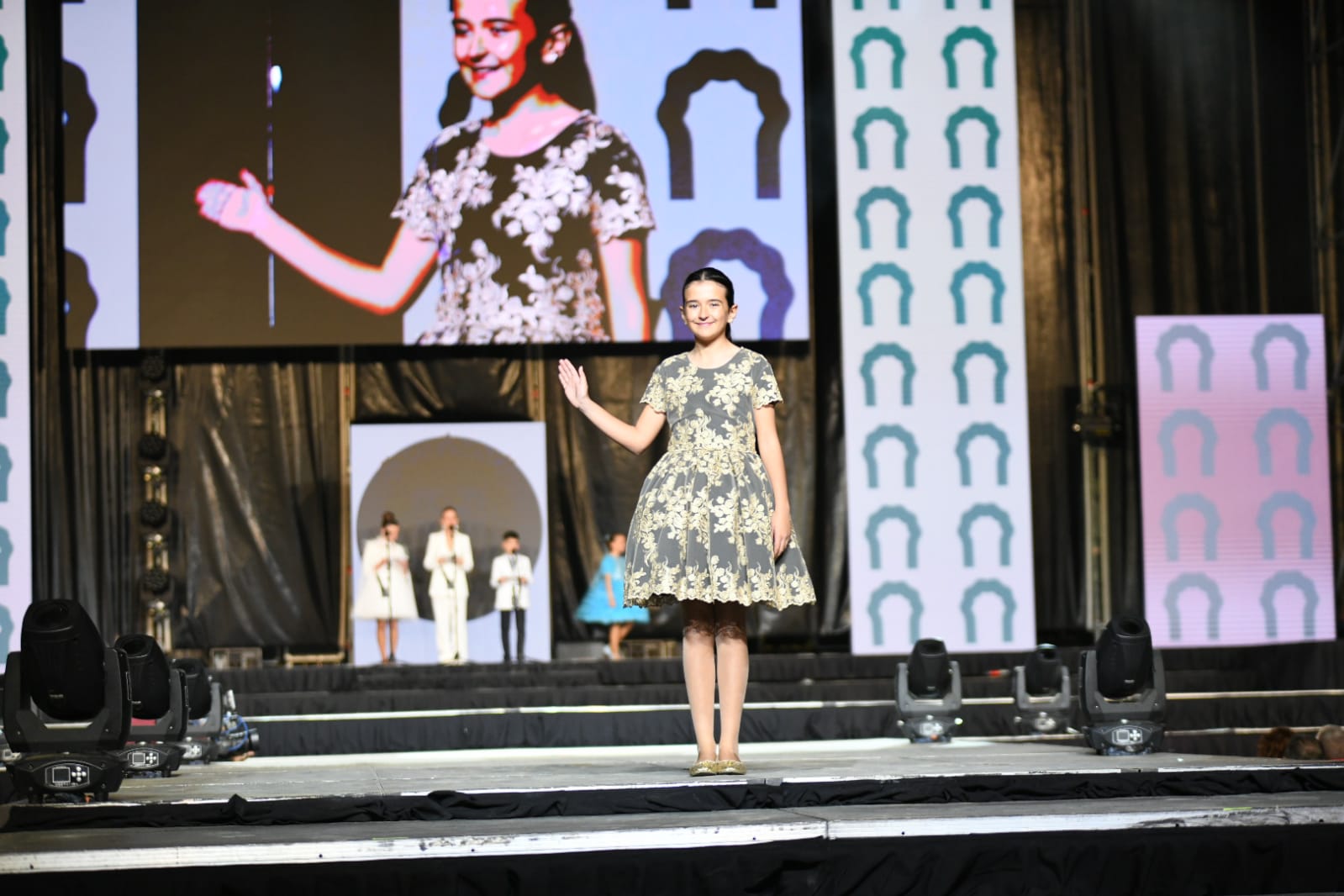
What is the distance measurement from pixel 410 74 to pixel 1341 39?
6098 millimetres

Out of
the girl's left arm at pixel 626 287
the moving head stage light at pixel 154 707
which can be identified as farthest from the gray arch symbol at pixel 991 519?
the moving head stage light at pixel 154 707

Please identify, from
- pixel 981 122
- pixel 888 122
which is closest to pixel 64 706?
pixel 888 122

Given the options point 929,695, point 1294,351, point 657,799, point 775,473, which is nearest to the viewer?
point 657,799

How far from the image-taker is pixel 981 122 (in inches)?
401

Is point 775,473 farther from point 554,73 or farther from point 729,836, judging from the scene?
point 554,73

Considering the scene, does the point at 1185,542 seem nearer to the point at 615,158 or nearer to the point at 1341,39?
the point at 1341,39

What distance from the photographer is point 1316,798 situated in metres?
3.05

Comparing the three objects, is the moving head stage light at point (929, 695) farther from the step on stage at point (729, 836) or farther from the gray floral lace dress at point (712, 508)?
the step on stage at point (729, 836)

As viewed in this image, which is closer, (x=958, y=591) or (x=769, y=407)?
(x=769, y=407)

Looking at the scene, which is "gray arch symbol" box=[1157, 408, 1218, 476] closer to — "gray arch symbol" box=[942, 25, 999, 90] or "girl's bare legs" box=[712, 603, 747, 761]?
"gray arch symbol" box=[942, 25, 999, 90]

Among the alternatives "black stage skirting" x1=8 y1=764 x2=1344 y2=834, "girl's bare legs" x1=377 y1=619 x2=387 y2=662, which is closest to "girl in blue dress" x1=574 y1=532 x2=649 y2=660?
"girl's bare legs" x1=377 y1=619 x2=387 y2=662

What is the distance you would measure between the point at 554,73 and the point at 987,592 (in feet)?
13.8

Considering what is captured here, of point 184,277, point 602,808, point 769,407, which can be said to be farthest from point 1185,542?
point 602,808

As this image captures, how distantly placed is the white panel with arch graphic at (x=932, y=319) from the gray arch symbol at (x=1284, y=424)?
150 centimetres
